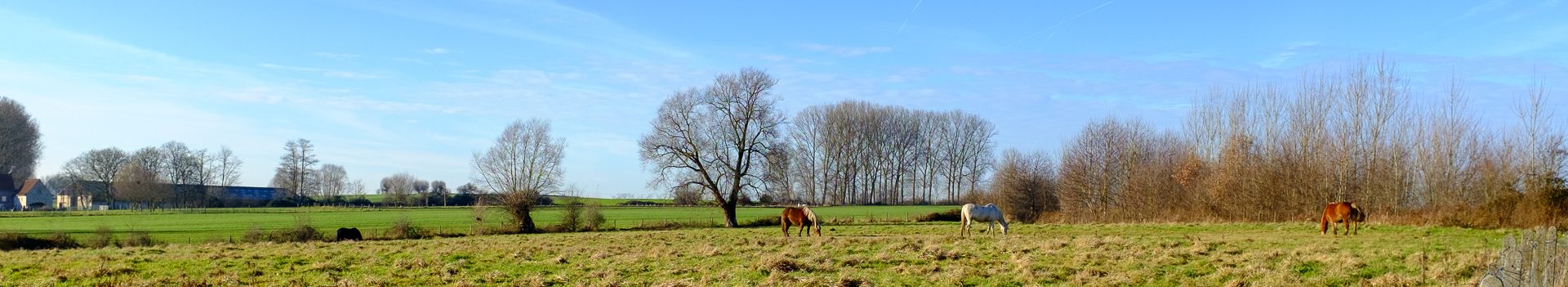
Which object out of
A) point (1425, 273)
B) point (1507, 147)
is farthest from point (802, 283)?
point (1507, 147)

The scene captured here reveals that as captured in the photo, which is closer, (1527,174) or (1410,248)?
(1410,248)

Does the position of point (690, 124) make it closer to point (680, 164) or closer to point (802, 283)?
point (680, 164)

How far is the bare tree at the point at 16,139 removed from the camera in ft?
257

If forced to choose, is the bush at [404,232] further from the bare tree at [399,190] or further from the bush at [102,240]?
the bare tree at [399,190]

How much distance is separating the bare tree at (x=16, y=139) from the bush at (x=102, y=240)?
6186 cm

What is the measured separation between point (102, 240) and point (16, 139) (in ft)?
221

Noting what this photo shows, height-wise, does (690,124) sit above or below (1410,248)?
above

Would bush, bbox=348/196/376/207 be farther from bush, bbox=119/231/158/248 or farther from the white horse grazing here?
the white horse grazing

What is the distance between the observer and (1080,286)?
10.7 m

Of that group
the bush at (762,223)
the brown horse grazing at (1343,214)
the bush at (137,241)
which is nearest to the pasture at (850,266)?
the brown horse grazing at (1343,214)

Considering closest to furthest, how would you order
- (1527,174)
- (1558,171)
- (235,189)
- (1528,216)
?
1. (1528,216)
2. (1527,174)
3. (1558,171)
4. (235,189)

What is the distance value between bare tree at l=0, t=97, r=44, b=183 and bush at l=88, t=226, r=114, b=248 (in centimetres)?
6186

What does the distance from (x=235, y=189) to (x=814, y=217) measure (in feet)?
313

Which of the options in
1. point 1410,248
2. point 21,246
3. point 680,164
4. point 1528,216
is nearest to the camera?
point 1410,248
